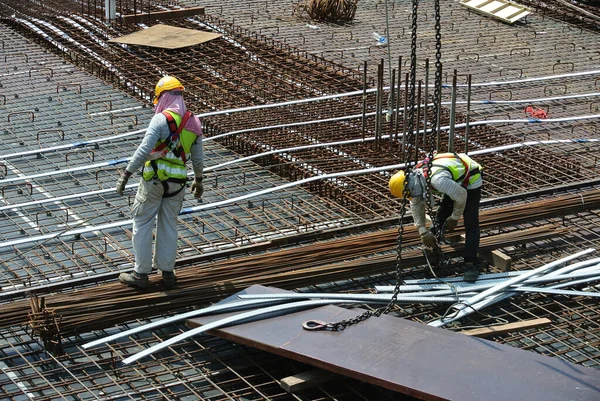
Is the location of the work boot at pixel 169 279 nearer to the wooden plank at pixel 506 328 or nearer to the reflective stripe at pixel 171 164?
the reflective stripe at pixel 171 164

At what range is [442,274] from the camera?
34.7 feet

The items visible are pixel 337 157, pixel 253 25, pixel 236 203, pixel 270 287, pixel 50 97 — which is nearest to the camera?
pixel 270 287

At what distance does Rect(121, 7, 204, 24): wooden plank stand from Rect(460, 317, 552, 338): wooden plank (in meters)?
12.1

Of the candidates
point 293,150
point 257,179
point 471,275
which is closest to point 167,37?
point 293,150

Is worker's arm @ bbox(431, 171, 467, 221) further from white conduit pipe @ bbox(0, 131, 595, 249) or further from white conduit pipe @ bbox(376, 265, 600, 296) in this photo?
white conduit pipe @ bbox(0, 131, 595, 249)

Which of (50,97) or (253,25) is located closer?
(50,97)

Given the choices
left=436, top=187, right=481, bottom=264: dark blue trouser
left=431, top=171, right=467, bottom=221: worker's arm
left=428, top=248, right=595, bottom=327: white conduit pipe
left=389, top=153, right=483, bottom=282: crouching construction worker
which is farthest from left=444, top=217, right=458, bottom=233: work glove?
left=428, top=248, right=595, bottom=327: white conduit pipe

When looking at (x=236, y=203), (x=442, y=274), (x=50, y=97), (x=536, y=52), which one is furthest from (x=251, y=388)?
(x=536, y=52)

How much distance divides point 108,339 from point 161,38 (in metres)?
10.1

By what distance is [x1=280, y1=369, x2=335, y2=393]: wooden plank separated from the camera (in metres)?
8.27

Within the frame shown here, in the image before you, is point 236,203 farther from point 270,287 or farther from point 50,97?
point 50,97

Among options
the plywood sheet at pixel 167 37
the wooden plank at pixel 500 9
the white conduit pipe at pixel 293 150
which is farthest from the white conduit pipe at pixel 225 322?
the wooden plank at pixel 500 9

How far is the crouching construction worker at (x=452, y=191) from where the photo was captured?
985 cm

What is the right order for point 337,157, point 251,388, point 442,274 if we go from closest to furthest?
point 251,388, point 442,274, point 337,157
